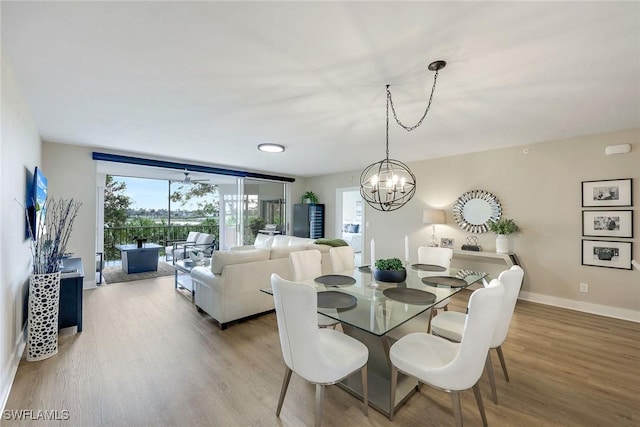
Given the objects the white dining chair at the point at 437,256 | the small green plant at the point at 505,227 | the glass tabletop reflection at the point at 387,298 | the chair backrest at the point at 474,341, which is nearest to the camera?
the chair backrest at the point at 474,341

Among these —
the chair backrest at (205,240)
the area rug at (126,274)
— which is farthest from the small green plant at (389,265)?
the chair backrest at (205,240)

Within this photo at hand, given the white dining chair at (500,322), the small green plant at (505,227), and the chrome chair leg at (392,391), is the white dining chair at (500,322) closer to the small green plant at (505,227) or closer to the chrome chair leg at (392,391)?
the chrome chair leg at (392,391)

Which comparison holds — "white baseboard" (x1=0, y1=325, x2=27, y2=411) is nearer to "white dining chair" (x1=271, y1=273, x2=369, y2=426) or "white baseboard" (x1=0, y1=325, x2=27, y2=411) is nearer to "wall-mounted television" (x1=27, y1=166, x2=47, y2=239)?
"wall-mounted television" (x1=27, y1=166, x2=47, y2=239)

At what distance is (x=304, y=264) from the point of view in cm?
280

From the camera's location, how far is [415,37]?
1.66 meters

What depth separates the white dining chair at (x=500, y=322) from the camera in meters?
1.82

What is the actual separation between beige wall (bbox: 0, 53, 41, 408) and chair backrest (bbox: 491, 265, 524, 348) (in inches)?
132

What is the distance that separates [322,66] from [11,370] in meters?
3.31

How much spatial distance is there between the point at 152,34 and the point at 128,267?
215 inches

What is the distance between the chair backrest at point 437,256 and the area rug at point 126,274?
5.00m

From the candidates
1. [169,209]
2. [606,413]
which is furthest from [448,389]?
[169,209]

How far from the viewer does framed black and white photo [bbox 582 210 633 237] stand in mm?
3375

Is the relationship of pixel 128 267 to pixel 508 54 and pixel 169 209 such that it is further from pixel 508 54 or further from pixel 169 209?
pixel 508 54

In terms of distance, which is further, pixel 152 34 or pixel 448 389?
pixel 152 34
